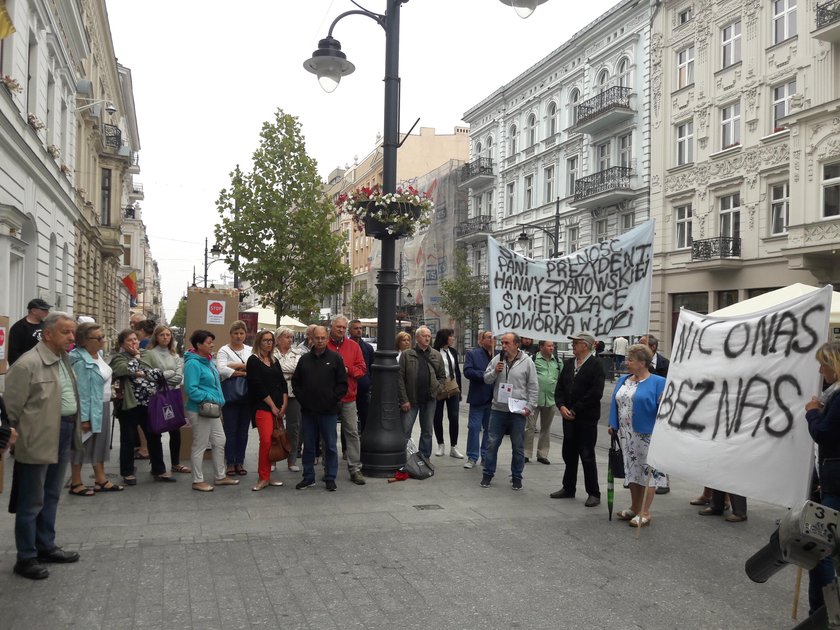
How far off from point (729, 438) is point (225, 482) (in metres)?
5.36

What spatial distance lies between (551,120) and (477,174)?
7.00 metres

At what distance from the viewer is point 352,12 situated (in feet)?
30.3

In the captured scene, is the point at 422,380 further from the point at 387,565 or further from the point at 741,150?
the point at 741,150

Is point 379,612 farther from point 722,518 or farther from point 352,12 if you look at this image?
point 352,12

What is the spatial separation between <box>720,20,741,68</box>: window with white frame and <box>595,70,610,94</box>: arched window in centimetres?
660

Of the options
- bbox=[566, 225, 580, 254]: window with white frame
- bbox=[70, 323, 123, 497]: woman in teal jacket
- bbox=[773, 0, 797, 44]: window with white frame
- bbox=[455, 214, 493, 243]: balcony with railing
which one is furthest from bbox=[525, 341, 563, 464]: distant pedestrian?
bbox=[455, 214, 493, 243]: balcony with railing

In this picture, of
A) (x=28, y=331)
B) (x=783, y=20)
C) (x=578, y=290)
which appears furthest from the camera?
(x=783, y=20)

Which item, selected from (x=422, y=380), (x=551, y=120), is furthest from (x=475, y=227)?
(x=422, y=380)

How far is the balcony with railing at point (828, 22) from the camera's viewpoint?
22125 millimetres

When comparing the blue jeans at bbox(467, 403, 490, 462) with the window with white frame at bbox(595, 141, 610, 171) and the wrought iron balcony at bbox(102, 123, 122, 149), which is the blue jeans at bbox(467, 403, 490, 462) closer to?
the window with white frame at bbox(595, 141, 610, 171)

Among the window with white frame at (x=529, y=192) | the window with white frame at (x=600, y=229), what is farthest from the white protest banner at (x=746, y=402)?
the window with white frame at (x=529, y=192)

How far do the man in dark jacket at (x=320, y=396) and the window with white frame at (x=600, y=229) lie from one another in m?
27.5

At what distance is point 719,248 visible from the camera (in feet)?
88.6

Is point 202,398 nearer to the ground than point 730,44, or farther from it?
nearer to the ground
